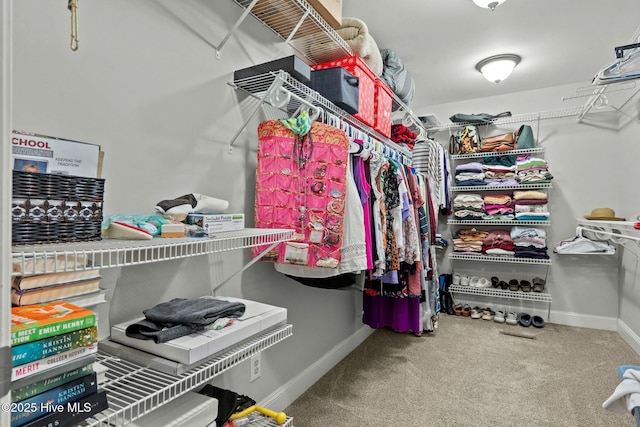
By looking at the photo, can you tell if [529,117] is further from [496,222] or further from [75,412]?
[75,412]

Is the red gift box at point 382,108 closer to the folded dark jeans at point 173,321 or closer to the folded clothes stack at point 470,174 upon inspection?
the folded clothes stack at point 470,174

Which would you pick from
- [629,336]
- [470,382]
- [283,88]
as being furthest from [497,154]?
[283,88]

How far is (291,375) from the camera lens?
6.36 ft

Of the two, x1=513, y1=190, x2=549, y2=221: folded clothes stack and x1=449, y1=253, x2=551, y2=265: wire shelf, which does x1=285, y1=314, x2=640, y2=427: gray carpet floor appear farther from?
x1=513, y1=190, x2=549, y2=221: folded clothes stack

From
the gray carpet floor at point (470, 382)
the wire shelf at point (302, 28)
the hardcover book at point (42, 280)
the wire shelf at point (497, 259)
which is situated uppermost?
the wire shelf at point (302, 28)

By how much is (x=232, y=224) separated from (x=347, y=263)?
659mm

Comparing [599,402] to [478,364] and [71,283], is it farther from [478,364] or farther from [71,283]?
[71,283]

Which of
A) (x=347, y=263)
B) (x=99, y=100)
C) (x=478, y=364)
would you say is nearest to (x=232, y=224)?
(x=99, y=100)

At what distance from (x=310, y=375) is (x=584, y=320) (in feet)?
9.65

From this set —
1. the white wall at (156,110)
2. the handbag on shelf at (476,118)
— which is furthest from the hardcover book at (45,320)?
the handbag on shelf at (476,118)

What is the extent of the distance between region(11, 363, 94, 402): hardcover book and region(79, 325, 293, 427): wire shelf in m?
0.09

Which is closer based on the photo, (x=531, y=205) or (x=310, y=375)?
(x=310, y=375)

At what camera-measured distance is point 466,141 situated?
3.69 m

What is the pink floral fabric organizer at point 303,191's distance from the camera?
4.98 feet
